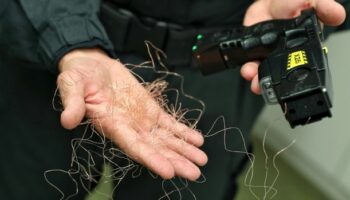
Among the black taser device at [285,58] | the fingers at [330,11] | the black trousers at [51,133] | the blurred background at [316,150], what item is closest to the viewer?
the black taser device at [285,58]

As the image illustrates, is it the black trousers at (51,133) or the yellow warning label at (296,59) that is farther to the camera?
the black trousers at (51,133)

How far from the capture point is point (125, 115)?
2.15 ft

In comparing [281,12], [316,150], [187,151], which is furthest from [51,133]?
[316,150]

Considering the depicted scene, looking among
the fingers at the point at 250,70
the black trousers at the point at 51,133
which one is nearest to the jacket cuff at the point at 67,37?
the black trousers at the point at 51,133

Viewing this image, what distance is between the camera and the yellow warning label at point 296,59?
0.60m

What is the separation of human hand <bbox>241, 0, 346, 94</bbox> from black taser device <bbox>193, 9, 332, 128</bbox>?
0.02 meters

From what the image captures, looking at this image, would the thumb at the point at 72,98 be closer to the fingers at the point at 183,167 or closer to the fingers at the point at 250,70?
the fingers at the point at 183,167

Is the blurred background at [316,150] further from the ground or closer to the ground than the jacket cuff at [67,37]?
closer to the ground

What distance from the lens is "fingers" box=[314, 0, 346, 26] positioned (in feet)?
2.19

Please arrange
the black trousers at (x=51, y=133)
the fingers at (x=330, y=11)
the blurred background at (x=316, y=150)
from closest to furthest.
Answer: the fingers at (x=330, y=11) → the black trousers at (x=51, y=133) → the blurred background at (x=316, y=150)

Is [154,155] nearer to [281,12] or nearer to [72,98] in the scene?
[72,98]

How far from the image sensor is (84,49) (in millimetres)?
725

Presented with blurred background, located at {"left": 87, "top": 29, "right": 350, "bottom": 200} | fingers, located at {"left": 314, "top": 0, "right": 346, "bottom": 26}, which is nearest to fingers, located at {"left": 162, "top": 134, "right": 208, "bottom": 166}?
fingers, located at {"left": 314, "top": 0, "right": 346, "bottom": 26}

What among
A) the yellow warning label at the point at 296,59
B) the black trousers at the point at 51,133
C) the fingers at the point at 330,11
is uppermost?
the fingers at the point at 330,11
